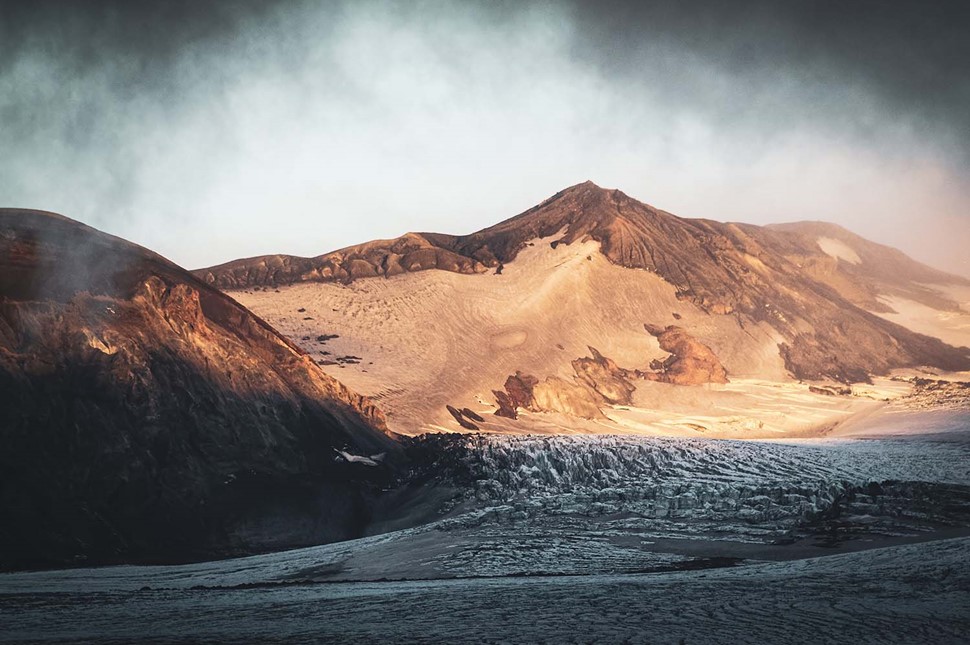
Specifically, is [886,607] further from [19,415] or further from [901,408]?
[901,408]

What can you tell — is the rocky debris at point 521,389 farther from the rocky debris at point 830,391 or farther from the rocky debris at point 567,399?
the rocky debris at point 830,391

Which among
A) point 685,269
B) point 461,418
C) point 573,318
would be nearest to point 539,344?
point 573,318

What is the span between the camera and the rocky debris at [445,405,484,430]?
103ft

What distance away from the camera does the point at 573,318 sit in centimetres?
4247

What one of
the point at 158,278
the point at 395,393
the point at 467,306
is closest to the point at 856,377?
the point at 467,306

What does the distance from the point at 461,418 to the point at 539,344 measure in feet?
28.4

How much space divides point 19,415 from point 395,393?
14542 mm

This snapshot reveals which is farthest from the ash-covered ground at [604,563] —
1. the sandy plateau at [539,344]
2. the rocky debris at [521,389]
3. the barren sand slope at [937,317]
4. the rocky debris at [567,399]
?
the barren sand slope at [937,317]

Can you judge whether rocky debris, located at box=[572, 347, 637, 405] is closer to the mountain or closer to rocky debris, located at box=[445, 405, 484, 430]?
rocky debris, located at box=[445, 405, 484, 430]

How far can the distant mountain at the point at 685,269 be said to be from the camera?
45188mm

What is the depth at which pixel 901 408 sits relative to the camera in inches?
1362

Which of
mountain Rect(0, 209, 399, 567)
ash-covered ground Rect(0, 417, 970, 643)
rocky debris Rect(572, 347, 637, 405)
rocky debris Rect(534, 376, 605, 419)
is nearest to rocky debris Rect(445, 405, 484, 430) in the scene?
rocky debris Rect(534, 376, 605, 419)

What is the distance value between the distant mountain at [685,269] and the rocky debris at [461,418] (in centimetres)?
1202

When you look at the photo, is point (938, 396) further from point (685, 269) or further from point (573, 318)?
point (685, 269)
